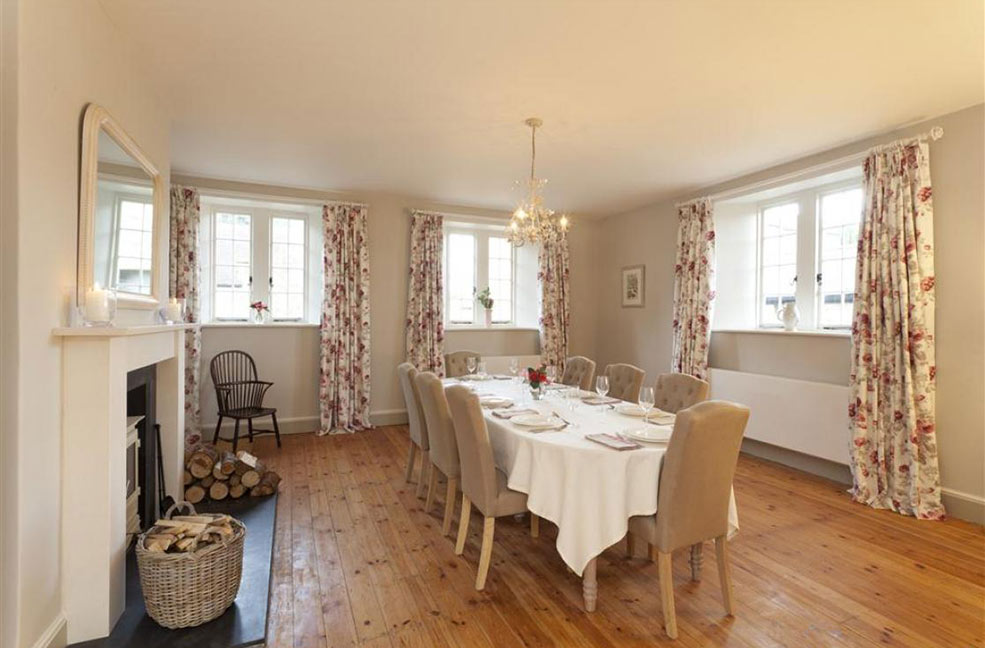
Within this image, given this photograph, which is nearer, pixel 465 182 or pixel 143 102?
pixel 143 102

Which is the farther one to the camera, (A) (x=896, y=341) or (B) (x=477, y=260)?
(B) (x=477, y=260)

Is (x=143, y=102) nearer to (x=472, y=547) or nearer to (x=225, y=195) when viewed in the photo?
(x=225, y=195)

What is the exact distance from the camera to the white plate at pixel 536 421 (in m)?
2.45

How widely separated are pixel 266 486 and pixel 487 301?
337 centimetres

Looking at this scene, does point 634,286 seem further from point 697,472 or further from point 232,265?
point 232,265

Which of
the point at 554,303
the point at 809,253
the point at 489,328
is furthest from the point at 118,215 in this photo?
the point at 809,253

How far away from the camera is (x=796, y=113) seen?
322 cm

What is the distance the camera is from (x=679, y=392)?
3.08 m

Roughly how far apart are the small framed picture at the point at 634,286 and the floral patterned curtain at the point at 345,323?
3.23 meters

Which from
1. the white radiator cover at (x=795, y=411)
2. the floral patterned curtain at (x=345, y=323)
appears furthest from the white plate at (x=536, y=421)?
the floral patterned curtain at (x=345, y=323)

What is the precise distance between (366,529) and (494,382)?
1.53 m

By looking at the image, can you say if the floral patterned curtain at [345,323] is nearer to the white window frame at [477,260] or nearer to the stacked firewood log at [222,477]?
the white window frame at [477,260]

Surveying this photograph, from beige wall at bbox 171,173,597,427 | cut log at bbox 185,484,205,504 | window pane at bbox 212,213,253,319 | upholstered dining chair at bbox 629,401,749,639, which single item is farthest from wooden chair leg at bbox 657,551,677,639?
window pane at bbox 212,213,253,319

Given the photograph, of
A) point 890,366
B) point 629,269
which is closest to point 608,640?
point 890,366
